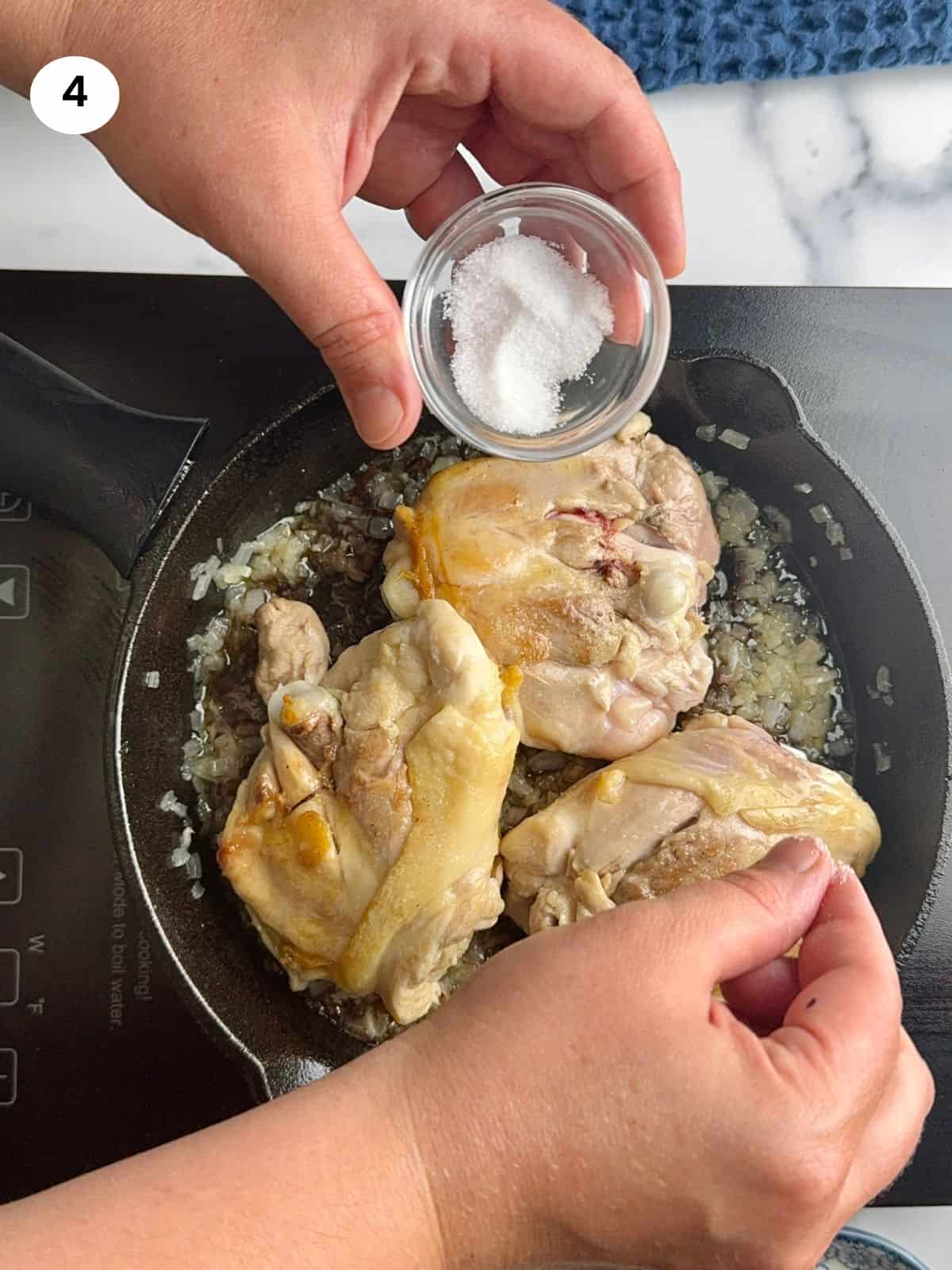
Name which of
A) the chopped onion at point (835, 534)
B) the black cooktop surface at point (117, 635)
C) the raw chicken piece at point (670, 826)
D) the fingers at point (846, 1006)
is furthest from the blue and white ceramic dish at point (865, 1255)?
the chopped onion at point (835, 534)

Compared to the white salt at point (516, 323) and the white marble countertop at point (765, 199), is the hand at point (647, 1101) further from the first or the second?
the white marble countertop at point (765, 199)

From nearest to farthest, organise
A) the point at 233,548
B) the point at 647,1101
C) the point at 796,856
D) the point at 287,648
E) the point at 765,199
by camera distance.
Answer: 1. the point at 647,1101
2. the point at 796,856
3. the point at 287,648
4. the point at 233,548
5. the point at 765,199

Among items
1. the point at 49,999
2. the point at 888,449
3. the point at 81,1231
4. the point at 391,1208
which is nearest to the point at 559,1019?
the point at 391,1208

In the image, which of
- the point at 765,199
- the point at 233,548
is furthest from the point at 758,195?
the point at 233,548

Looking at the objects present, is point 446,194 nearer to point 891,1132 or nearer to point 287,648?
point 287,648

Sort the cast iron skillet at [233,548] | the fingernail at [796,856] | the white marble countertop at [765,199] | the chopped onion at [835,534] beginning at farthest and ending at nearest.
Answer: the white marble countertop at [765,199] < the chopped onion at [835,534] < the cast iron skillet at [233,548] < the fingernail at [796,856]

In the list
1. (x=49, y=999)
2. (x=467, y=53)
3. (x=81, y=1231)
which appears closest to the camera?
(x=81, y=1231)

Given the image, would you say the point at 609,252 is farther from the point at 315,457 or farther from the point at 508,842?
the point at 508,842
